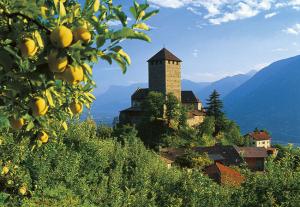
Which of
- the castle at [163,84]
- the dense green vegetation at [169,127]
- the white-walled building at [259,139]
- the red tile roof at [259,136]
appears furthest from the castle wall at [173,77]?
the red tile roof at [259,136]

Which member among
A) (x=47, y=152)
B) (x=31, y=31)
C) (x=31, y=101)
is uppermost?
(x=31, y=31)

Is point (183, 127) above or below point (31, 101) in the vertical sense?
below

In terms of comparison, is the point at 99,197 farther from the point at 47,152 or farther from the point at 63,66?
the point at 63,66

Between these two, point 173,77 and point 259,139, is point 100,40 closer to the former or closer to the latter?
point 173,77

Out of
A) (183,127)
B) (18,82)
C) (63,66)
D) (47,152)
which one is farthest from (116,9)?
(183,127)

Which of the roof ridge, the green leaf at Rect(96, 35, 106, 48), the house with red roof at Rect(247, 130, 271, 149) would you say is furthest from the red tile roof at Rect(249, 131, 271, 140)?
A: the green leaf at Rect(96, 35, 106, 48)

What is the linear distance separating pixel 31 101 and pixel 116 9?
1.02m

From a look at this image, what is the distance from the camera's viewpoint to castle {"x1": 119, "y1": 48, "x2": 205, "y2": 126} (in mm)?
90056

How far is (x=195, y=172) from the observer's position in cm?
1372

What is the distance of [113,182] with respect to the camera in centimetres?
1416

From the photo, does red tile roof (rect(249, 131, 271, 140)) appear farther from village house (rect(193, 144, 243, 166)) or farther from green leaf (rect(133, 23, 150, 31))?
green leaf (rect(133, 23, 150, 31))

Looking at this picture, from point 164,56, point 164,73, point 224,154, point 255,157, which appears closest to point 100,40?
point 224,154

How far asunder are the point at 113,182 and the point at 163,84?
79.7 m

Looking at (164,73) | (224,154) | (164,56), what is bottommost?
(224,154)
